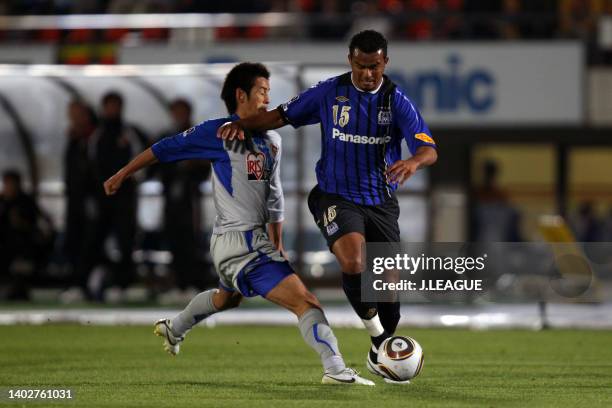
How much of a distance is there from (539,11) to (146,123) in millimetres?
6197

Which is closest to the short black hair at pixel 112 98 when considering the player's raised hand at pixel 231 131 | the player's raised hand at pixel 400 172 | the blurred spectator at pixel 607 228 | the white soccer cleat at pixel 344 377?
the player's raised hand at pixel 231 131

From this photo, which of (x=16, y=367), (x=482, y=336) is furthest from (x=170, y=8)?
(x=16, y=367)

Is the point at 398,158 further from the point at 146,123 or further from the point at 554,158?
the point at 554,158

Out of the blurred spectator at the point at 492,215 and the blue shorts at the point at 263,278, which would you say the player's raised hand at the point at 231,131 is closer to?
the blue shorts at the point at 263,278

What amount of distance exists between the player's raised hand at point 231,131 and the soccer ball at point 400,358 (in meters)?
1.44

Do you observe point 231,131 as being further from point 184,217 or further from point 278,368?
point 184,217

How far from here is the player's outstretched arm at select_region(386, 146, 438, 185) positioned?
720 cm

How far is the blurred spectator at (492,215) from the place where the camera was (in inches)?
782

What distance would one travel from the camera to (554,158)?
21500 millimetres

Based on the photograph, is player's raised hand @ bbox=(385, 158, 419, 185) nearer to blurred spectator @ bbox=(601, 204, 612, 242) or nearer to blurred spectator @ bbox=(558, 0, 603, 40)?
blurred spectator @ bbox=(558, 0, 603, 40)

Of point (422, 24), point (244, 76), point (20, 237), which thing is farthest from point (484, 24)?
point (244, 76)

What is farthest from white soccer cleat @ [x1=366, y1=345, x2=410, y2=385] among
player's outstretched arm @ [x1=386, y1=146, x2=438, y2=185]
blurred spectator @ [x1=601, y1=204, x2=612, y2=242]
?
blurred spectator @ [x1=601, y1=204, x2=612, y2=242]

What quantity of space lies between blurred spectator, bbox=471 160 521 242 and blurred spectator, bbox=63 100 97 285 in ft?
20.5

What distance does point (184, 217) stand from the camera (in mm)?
16062
